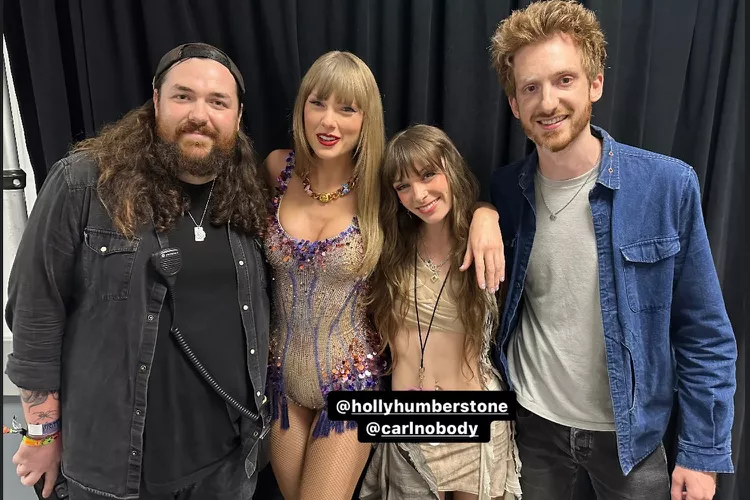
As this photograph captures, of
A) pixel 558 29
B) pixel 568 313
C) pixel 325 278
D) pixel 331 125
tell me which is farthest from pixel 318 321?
pixel 558 29

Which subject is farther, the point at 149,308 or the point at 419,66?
the point at 419,66

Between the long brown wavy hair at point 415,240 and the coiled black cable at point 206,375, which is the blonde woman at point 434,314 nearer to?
the long brown wavy hair at point 415,240

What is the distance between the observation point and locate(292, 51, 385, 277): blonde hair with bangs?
1.34m

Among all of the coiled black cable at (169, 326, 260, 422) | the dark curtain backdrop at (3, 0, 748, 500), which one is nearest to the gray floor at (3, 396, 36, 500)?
the dark curtain backdrop at (3, 0, 748, 500)

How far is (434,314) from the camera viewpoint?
1357 mm

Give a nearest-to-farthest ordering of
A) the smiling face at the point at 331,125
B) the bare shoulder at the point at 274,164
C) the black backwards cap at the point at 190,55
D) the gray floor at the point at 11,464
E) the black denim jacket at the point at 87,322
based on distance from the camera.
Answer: the black denim jacket at the point at 87,322, the black backwards cap at the point at 190,55, the smiling face at the point at 331,125, the bare shoulder at the point at 274,164, the gray floor at the point at 11,464

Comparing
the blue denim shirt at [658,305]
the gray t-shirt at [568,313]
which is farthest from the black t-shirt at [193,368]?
the blue denim shirt at [658,305]

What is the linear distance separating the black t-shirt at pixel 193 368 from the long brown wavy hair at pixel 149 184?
0.13 ft

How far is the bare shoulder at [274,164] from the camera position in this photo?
151cm

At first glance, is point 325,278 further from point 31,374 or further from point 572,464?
point 572,464

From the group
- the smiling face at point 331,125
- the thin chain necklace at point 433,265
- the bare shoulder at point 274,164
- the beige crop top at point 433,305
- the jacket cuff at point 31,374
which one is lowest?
the jacket cuff at point 31,374

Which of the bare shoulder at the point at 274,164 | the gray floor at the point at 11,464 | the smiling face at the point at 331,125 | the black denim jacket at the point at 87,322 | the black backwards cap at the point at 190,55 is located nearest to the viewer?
the black denim jacket at the point at 87,322

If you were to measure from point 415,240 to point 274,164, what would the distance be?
0.50 metres

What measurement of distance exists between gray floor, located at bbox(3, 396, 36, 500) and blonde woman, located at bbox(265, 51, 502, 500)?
0.96 m
